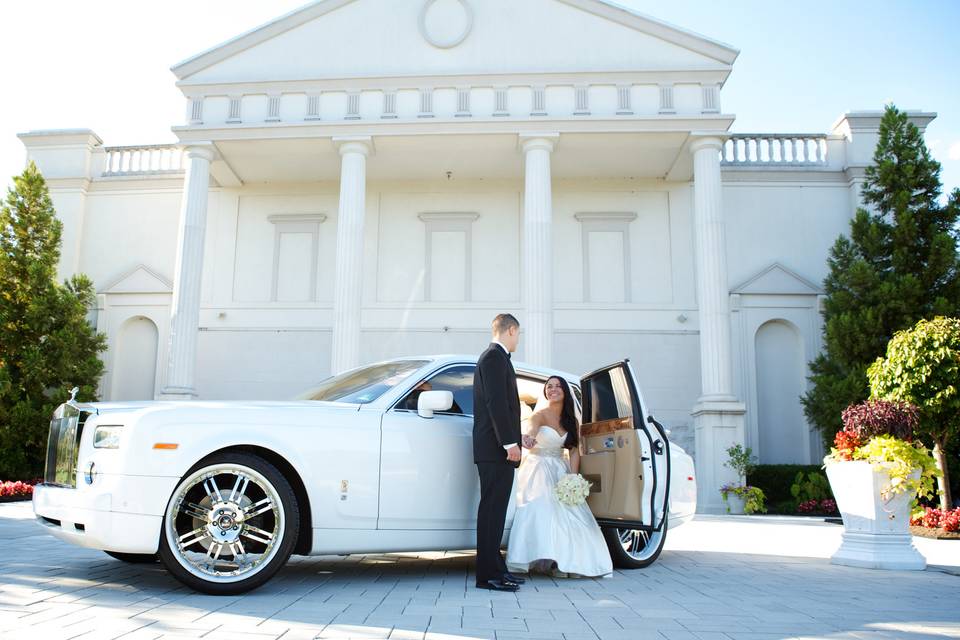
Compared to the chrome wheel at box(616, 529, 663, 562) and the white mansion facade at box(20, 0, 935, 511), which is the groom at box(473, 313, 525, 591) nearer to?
the chrome wheel at box(616, 529, 663, 562)

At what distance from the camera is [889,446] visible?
23.4ft

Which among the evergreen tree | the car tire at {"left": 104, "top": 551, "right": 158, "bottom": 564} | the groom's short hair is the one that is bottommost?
the car tire at {"left": 104, "top": 551, "right": 158, "bottom": 564}

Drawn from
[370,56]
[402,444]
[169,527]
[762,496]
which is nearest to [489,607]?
[402,444]

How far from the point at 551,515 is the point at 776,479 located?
13.3 metres

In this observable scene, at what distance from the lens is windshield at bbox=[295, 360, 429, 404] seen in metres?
5.41

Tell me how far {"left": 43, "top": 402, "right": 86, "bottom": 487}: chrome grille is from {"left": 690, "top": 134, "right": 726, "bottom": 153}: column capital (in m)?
15.8

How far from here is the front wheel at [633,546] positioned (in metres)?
6.41

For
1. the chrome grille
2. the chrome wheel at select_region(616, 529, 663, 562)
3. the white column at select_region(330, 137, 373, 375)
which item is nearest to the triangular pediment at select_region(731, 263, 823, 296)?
the white column at select_region(330, 137, 373, 375)

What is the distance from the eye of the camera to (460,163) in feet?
64.6

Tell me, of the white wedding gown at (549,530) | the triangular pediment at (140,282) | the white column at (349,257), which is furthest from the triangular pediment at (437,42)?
the white wedding gown at (549,530)

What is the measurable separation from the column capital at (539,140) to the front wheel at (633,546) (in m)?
12.5

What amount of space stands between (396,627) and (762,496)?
13.8m

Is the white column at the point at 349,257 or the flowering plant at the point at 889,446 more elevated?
the white column at the point at 349,257

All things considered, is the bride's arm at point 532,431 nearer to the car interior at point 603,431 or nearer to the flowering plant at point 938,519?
the car interior at point 603,431
